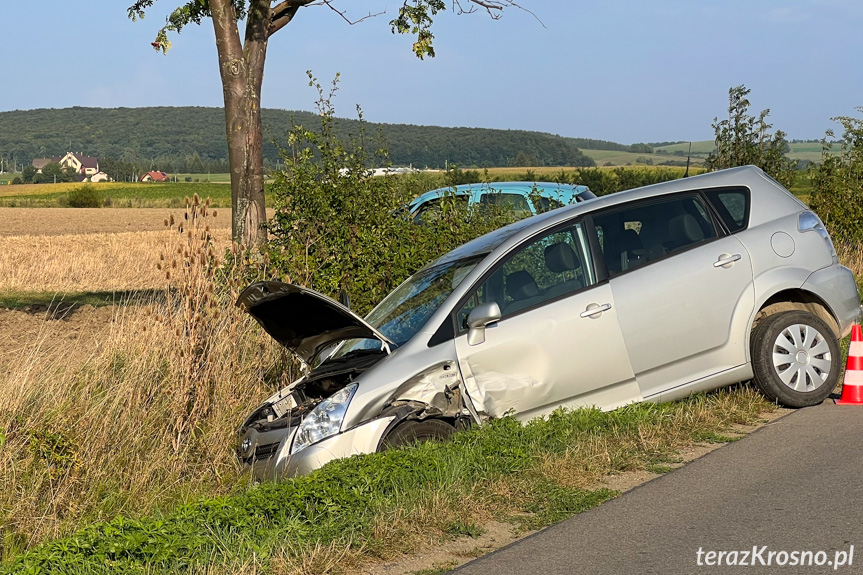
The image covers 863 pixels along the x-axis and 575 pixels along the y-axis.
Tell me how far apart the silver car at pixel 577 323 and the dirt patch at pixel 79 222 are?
4293 cm

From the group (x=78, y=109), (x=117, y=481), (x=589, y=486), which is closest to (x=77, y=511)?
(x=117, y=481)

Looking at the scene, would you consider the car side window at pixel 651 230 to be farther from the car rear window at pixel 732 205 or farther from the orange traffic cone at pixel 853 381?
the orange traffic cone at pixel 853 381

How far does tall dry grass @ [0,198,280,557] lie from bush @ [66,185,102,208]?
270ft

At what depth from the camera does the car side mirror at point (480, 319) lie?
7059 millimetres

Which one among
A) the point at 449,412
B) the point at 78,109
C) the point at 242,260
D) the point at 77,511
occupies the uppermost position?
the point at 78,109

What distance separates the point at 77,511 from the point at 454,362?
2.63 meters

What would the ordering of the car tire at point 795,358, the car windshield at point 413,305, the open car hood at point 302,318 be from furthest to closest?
the car tire at point 795,358 → the car windshield at point 413,305 → the open car hood at point 302,318

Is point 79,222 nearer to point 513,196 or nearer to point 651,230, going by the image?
point 513,196

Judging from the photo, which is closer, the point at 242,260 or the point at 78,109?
the point at 242,260

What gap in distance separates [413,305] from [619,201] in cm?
178

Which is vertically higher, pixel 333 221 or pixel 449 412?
pixel 333 221

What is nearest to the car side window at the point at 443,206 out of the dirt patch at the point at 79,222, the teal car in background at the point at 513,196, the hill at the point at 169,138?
the teal car in background at the point at 513,196

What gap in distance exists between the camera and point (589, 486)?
653cm

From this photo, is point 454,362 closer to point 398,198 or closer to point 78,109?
point 398,198
